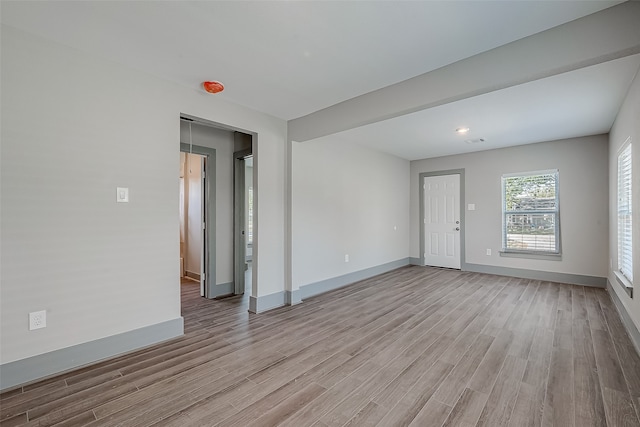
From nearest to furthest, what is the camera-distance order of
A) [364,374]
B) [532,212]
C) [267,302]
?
[364,374], [267,302], [532,212]

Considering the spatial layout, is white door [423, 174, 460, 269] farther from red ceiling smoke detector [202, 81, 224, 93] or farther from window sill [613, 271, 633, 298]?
red ceiling smoke detector [202, 81, 224, 93]

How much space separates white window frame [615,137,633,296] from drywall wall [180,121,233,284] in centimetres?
490

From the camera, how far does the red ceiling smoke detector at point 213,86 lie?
2852 millimetres

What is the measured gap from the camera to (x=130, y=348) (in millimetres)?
2598

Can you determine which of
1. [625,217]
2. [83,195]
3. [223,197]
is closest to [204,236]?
[223,197]

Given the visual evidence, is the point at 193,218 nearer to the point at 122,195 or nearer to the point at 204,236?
the point at 204,236

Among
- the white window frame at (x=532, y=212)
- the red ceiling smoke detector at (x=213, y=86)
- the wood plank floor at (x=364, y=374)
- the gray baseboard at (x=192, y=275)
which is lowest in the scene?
the wood plank floor at (x=364, y=374)

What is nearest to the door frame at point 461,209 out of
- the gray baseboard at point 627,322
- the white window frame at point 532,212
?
the white window frame at point 532,212

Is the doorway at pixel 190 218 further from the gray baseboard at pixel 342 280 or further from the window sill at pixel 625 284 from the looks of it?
the window sill at pixel 625 284

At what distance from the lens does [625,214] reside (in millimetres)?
3350

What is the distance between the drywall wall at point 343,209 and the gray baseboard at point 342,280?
7cm

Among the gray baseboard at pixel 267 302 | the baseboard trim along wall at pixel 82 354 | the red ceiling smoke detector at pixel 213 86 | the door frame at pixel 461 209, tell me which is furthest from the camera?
the door frame at pixel 461 209

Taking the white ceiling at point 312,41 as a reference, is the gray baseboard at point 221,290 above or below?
below

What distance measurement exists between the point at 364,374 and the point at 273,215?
2.26m
